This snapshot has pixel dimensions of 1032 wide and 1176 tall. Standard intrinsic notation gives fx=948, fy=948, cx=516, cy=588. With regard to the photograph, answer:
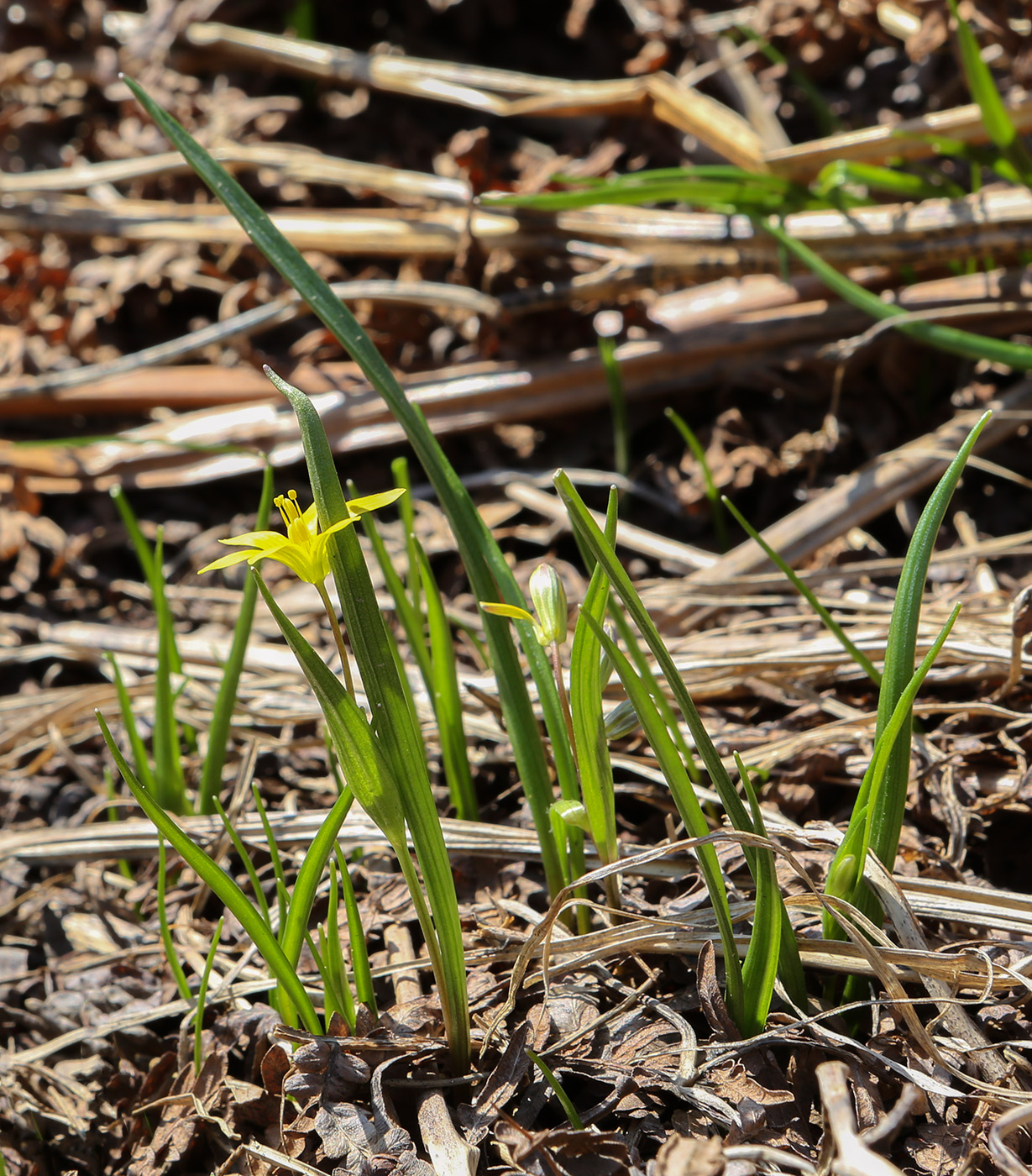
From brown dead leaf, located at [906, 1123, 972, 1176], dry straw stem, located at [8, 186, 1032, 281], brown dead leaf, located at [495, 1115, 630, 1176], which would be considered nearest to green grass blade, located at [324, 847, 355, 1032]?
brown dead leaf, located at [495, 1115, 630, 1176]

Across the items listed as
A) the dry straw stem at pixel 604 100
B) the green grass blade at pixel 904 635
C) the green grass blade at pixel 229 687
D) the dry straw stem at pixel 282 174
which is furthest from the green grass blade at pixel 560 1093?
the dry straw stem at pixel 282 174

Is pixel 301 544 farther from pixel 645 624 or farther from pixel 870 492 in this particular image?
pixel 870 492

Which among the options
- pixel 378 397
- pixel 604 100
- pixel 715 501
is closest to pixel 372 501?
pixel 715 501

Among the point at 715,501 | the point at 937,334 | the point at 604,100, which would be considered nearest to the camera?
the point at 937,334

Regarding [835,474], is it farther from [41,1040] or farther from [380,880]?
[41,1040]

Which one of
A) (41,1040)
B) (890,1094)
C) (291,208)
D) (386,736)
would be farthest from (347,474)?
(890,1094)

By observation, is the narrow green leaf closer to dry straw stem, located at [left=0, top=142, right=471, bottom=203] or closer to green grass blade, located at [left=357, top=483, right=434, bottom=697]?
green grass blade, located at [left=357, top=483, right=434, bottom=697]

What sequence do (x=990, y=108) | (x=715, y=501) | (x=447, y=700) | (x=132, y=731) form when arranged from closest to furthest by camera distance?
(x=447, y=700)
(x=132, y=731)
(x=990, y=108)
(x=715, y=501)
